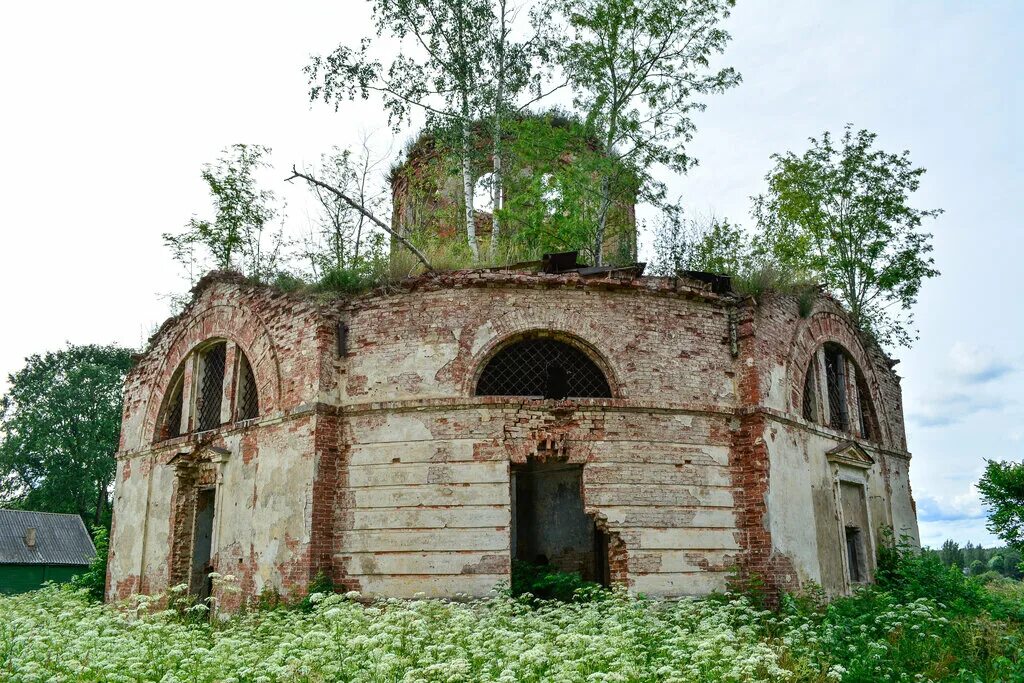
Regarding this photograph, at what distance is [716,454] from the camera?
12672 millimetres

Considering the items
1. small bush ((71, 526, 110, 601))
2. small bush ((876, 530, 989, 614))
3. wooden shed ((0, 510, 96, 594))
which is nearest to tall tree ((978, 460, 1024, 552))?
small bush ((876, 530, 989, 614))

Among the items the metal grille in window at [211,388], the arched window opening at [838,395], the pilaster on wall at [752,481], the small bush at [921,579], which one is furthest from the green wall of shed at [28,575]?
the small bush at [921,579]

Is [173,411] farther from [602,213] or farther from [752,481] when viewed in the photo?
[752,481]

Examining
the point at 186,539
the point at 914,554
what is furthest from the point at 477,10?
the point at 914,554

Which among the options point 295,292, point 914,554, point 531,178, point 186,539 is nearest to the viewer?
point 295,292

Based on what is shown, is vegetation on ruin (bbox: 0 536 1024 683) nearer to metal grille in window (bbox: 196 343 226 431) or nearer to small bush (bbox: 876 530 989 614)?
small bush (bbox: 876 530 989 614)

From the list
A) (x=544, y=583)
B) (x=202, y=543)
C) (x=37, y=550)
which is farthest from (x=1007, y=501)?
(x=37, y=550)

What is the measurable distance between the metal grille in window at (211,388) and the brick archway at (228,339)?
34cm

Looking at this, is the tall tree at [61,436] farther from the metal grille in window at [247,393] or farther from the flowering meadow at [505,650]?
the flowering meadow at [505,650]

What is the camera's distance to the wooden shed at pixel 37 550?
32844mm

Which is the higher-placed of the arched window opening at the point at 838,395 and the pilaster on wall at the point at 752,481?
the arched window opening at the point at 838,395

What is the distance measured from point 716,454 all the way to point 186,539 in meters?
9.32

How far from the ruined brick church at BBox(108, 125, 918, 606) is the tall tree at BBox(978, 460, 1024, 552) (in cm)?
242

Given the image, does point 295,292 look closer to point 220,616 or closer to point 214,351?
point 214,351
